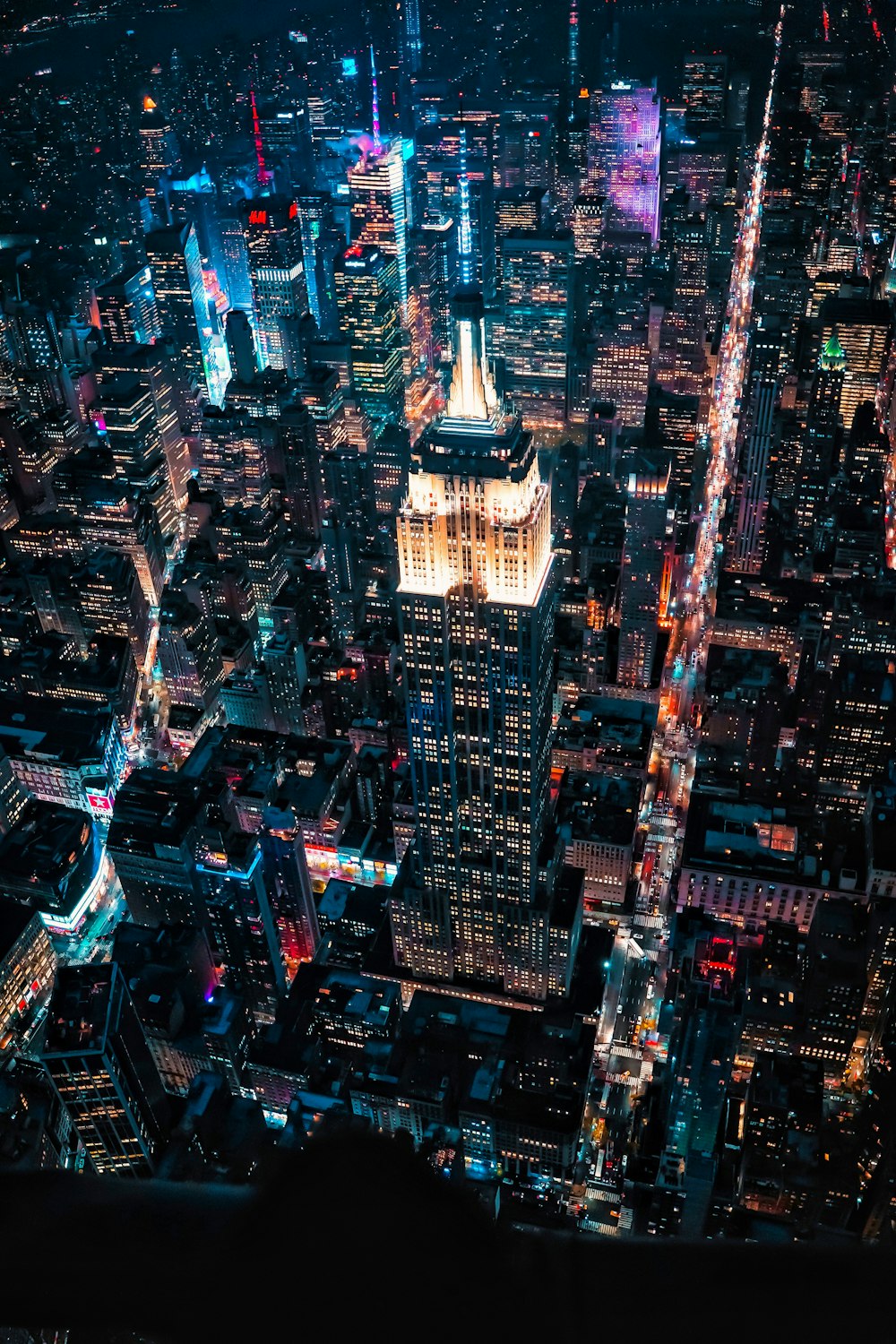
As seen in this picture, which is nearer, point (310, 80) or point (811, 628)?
point (811, 628)

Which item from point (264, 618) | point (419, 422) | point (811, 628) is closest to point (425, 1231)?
point (811, 628)

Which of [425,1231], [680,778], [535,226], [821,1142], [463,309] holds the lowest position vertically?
[680,778]

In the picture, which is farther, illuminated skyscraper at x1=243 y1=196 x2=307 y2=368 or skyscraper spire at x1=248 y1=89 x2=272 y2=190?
illuminated skyscraper at x1=243 y1=196 x2=307 y2=368

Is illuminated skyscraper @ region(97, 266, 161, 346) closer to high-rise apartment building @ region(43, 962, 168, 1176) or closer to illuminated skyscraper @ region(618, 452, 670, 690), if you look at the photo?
illuminated skyscraper @ region(618, 452, 670, 690)

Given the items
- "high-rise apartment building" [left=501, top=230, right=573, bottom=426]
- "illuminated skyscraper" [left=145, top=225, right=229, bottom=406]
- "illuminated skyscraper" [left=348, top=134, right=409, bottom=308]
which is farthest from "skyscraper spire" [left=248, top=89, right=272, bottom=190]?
"high-rise apartment building" [left=501, top=230, right=573, bottom=426]

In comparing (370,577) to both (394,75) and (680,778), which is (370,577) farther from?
(394,75)

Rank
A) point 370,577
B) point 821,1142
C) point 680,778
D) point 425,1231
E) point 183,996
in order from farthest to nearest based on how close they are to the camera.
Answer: point 370,577 < point 680,778 < point 183,996 < point 821,1142 < point 425,1231

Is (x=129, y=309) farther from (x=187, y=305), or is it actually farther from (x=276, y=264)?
(x=276, y=264)
